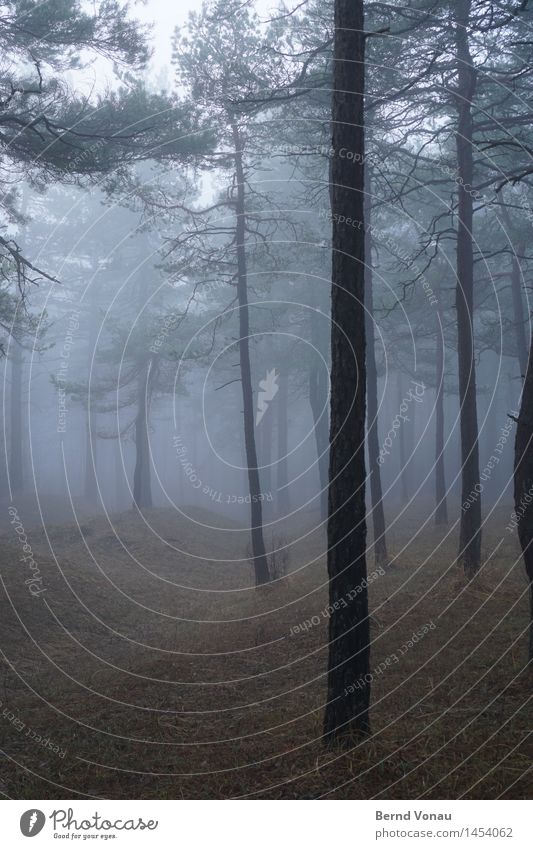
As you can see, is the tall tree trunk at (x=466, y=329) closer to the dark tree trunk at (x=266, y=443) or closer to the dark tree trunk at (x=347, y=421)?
the dark tree trunk at (x=347, y=421)

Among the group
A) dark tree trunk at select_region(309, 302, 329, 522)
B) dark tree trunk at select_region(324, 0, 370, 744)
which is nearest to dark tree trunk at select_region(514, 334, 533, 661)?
dark tree trunk at select_region(324, 0, 370, 744)

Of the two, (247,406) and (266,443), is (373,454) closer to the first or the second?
(247,406)

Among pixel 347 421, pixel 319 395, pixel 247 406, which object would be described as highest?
pixel 319 395

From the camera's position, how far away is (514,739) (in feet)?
A: 20.4

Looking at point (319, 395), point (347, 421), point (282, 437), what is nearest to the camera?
point (347, 421)

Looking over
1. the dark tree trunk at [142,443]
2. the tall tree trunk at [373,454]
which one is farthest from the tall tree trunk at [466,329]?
the dark tree trunk at [142,443]

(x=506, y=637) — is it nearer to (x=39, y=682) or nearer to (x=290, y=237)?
(x=39, y=682)

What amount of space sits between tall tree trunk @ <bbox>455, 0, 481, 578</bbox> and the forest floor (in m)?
0.77

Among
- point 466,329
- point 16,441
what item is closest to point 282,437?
point 16,441

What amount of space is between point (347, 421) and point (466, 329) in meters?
8.40

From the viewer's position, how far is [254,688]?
363 inches

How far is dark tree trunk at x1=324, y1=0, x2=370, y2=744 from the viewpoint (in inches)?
260

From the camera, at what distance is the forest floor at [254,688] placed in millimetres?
6117
